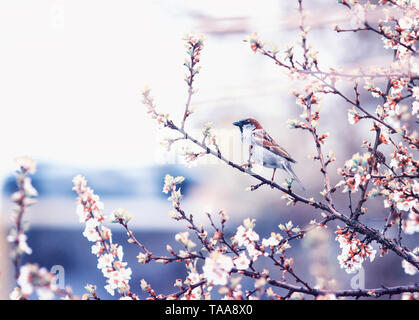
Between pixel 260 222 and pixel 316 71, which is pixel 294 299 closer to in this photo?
pixel 316 71

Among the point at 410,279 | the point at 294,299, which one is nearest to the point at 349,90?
the point at 410,279

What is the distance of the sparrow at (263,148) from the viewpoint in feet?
4.54

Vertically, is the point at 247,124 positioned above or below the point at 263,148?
above

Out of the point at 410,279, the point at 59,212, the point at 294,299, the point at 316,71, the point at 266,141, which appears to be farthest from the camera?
the point at 59,212

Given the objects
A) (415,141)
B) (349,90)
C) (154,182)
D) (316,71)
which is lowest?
(415,141)

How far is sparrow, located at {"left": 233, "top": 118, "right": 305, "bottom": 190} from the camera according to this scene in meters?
1.38

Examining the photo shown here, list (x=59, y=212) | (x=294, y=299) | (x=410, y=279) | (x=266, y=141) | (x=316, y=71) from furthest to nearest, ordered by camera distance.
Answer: (x=59, y=212)
(x=410, y=279)
(x=266, y=141)
(x=316, y=71)
(x=294, y=299)

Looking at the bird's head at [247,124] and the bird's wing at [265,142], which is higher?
the bird's head at [247,124]

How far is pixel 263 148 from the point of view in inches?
56.5

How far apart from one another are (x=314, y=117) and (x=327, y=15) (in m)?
1.17

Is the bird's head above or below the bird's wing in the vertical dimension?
above

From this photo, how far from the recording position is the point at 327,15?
6.76ft

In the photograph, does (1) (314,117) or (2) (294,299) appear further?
(1) (314,117)

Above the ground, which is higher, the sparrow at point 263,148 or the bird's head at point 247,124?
the bird's head at point 247,124
